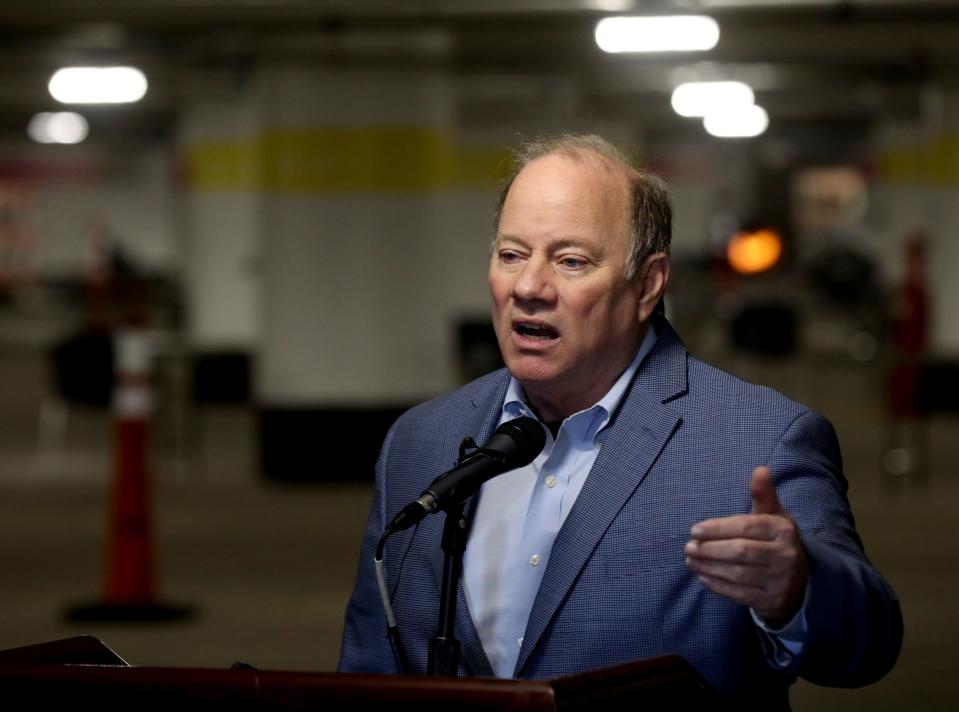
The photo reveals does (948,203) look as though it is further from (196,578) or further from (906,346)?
→ (196,578)

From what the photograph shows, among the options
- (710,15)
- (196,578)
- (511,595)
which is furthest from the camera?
(710,15)

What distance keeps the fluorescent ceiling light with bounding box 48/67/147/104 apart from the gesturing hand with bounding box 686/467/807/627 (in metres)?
12.0

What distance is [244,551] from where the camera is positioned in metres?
9.66

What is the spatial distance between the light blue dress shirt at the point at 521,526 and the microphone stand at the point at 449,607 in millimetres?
134

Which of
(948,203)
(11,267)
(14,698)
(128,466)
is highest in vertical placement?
(11,267)

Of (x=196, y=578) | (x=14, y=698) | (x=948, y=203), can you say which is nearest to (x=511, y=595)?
(x=14, y=698)

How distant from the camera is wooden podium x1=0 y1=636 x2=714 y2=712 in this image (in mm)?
1933

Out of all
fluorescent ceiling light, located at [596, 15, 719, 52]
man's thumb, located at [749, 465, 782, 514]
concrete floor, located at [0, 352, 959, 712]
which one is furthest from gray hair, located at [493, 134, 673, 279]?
fluorescent ceiling light, located at [596, 15, 719, 52]

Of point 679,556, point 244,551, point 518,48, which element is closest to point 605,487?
point 679,556

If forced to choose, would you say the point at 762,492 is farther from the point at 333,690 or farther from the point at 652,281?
the point at 652,281

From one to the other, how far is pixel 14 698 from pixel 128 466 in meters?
5.71

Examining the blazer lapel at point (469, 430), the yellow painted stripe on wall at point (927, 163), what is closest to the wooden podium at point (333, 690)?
the blazer lapel at point (469, 430)

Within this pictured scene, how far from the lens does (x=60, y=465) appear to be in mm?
13680

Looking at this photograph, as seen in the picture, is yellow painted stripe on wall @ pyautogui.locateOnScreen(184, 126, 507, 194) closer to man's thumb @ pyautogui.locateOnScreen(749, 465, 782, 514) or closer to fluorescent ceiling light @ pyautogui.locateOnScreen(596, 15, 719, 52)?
fluorescent ceiling light @ pyautogui.locateOnScreen(596, 15, 719, 52)
